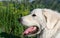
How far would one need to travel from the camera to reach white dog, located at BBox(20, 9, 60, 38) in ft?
19.9

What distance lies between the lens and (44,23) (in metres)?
6.13

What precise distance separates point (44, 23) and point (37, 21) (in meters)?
0.18

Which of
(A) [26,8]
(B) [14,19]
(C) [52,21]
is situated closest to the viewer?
(C) [52,21]

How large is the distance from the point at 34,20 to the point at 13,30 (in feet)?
10.9

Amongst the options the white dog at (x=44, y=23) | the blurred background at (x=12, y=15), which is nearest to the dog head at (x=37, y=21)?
the white dog at (x=44, y=23)

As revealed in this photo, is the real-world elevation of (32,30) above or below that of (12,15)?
above

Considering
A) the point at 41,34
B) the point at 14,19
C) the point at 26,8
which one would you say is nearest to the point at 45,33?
the point at 41,34

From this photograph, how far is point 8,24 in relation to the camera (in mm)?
9500

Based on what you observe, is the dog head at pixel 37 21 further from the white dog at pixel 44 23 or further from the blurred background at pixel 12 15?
the blurred background at pixel 12 15

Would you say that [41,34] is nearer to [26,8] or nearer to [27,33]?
[27,33]

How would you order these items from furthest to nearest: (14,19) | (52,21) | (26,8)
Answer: (26,8), (14,19), (52,21)

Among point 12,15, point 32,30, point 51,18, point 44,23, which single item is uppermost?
point 51,18

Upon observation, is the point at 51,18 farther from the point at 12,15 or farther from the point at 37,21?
the point at 12,15

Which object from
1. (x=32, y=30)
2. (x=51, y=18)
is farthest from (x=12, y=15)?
(x=51, y=18)
